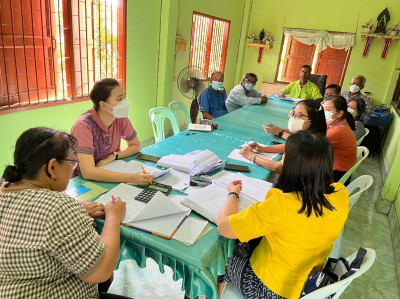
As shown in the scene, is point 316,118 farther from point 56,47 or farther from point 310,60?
point 310,60

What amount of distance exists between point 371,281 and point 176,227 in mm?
1720

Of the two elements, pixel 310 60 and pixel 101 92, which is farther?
pixel 310 60

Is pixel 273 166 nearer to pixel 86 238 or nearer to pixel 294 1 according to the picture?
pixel 86 238

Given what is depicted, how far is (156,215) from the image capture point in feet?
4.02

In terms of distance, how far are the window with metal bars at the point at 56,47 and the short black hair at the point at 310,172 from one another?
2359 mm

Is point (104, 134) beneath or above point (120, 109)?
beneath

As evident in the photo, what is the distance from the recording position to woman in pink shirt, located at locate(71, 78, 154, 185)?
1.54 meters

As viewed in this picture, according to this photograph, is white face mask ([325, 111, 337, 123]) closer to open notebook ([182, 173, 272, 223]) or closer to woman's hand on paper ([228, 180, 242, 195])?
open notebook ([182, 173, 272, 223])

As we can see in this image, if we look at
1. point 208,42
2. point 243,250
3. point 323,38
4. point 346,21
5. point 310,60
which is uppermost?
point 346,21

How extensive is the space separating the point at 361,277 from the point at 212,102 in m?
2.49

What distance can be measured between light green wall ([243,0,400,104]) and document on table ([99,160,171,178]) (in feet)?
18.2

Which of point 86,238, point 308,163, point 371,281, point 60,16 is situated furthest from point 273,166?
point 60,16

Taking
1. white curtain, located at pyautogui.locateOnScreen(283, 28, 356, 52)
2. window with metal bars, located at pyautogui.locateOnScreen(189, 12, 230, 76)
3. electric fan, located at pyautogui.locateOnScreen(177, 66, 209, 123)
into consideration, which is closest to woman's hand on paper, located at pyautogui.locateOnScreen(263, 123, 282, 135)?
electric fan, located at pyautogui.locateOnScreen(177, 66, 209, 123)

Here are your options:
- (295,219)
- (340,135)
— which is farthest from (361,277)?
(295,219)
